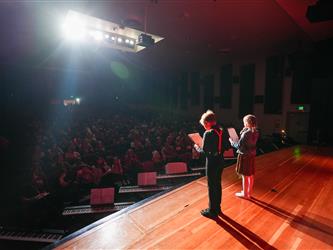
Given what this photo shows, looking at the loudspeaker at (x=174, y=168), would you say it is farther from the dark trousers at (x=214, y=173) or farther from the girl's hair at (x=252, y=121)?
the girl's hair at (x=252, y=121)

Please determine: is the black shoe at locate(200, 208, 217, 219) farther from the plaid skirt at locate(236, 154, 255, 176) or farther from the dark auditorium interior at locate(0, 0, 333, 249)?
the dark auditorium interior at locate(0, 0, 333, 249)

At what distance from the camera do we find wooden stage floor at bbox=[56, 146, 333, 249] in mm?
2693

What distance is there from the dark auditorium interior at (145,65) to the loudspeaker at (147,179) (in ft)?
0.11

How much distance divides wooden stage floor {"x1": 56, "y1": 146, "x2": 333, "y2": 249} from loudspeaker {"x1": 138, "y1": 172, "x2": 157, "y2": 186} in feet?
4.63

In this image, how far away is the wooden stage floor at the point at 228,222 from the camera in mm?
2693

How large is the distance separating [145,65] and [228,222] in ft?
49.0

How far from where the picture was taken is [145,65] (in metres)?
16.6

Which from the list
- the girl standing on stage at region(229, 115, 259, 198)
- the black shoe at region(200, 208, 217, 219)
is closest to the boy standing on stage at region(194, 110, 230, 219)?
the black shoe at region(200, 208, 217, 219)

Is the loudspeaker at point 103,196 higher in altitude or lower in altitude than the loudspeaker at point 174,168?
lower

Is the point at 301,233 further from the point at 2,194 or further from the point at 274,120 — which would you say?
the point at 274,120

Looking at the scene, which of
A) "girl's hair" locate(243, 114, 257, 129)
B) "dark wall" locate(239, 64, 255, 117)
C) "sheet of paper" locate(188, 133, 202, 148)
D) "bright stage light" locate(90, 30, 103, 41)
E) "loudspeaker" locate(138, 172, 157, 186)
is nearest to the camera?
"sheet of paper" locate(188, 133, 202, 148)

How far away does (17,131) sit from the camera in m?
14.2

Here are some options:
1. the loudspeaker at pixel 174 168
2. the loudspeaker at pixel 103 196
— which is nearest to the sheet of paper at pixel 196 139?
the loudspeaker at pixel 103 196

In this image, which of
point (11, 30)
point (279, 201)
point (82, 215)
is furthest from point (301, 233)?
point (11, 30)
